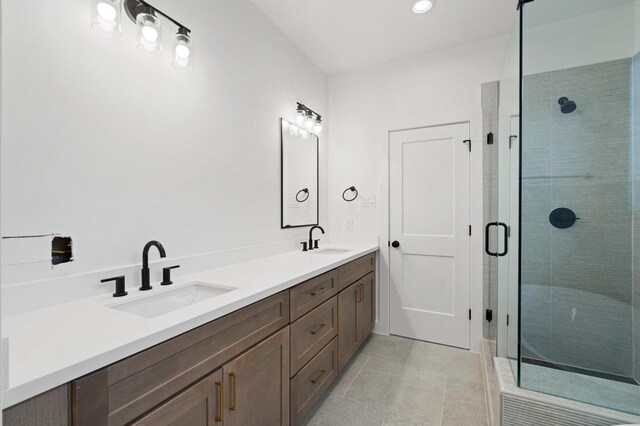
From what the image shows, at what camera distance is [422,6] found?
2.16 m

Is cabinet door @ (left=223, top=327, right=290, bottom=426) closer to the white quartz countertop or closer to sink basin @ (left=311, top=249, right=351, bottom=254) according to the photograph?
the white quartz countertop

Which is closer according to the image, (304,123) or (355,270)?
(355,270)

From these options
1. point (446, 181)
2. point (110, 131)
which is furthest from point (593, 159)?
point (110, 131)

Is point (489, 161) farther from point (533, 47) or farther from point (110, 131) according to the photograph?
point (110, 131)

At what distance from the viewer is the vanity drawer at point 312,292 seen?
1.56m

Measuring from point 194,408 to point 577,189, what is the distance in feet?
7.99

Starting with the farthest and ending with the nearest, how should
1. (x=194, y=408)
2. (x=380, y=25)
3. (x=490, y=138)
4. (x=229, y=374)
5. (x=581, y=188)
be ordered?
(x=490, y=138) < (x=380, y=25) < (x=581, y=188) < (x=229, y=374) < (x=194, y=408)

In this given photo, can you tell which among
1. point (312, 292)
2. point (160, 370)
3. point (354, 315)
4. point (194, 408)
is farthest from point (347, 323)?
point (160, 370)

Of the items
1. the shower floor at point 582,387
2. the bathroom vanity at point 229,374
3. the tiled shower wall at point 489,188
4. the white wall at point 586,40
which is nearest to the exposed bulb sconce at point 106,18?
the bathroom vanity at point 229,374

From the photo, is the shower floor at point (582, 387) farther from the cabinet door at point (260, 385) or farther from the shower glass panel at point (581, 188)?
the cabinet door at point (260, 385)

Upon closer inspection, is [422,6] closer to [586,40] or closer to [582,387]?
[586,40]

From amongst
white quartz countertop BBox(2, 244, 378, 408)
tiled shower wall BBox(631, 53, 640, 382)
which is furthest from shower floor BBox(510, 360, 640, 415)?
white quartz countertop BBox(2, 244, 378, 408)

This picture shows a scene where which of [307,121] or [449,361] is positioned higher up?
[307,121]

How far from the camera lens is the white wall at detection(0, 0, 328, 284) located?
105 centimetres
